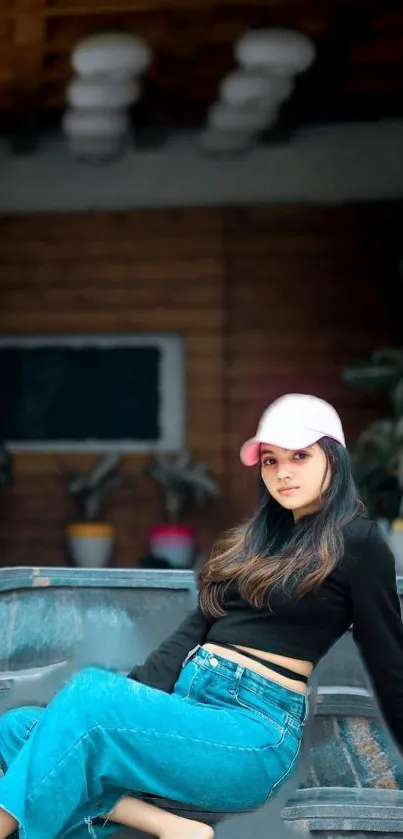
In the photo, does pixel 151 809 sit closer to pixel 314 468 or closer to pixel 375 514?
pixel 314 468

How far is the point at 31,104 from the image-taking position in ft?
16.6

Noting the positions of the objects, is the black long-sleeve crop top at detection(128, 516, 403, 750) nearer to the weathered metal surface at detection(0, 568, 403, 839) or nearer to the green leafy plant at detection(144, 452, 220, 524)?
the weathered metal surface at detection(0, 568, 403, 839)

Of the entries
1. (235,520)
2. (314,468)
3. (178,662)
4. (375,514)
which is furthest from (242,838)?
(235,520)

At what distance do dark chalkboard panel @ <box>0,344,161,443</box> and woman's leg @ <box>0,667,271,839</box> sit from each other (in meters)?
4.16

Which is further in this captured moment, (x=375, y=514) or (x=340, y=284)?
(x=340, y=284)

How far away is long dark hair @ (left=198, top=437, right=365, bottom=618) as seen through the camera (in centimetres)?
160

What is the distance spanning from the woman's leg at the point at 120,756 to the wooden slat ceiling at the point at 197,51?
290cm

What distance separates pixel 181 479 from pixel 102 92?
1.95 metres

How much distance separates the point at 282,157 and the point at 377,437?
175cm

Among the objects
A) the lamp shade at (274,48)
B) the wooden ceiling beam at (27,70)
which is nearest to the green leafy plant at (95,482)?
the wooden ceiling beam at (27,70)

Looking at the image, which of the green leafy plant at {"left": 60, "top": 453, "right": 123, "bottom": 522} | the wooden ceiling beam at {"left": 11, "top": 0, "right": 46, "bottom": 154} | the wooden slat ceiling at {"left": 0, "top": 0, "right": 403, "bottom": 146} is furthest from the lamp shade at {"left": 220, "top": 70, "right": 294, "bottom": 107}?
the green leafy plant at {"left": 60, "top": 453, "right": 123, "bottom": 522}

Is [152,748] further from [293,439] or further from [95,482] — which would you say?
[95,482]

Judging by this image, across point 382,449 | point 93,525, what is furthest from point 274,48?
point 93,525

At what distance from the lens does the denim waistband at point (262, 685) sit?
1.59m
